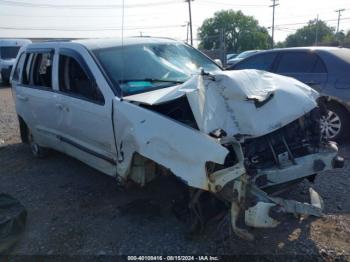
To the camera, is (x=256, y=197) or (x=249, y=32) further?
(x=249, y=32)

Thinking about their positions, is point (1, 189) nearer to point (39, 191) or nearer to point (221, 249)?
point (39, 191)

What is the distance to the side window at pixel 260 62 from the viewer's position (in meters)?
7.12

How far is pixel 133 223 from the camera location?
388 centimetres

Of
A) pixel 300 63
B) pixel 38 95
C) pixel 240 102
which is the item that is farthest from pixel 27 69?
pixel 300 63

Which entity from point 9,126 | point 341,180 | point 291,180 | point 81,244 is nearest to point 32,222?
point 81,244

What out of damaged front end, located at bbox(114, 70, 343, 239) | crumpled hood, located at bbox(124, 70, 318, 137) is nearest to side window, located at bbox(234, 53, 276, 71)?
damaged front end, located at bbox(114, 70, 343, 239)

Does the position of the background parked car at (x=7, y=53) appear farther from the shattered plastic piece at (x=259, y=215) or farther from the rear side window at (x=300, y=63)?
the shattered plastic piece at (x=259, y=215)

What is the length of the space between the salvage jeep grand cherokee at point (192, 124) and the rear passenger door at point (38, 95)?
32 cm

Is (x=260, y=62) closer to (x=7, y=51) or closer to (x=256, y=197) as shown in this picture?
(x=256, y=197)

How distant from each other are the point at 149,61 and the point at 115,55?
398mm

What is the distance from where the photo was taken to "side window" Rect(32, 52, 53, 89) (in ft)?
17.4

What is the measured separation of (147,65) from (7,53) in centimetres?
1925

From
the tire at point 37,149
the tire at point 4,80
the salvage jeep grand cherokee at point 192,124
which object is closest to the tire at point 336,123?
the salvage jeep grand cherokee at point 192,124

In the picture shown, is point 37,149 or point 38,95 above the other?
point 38,95
